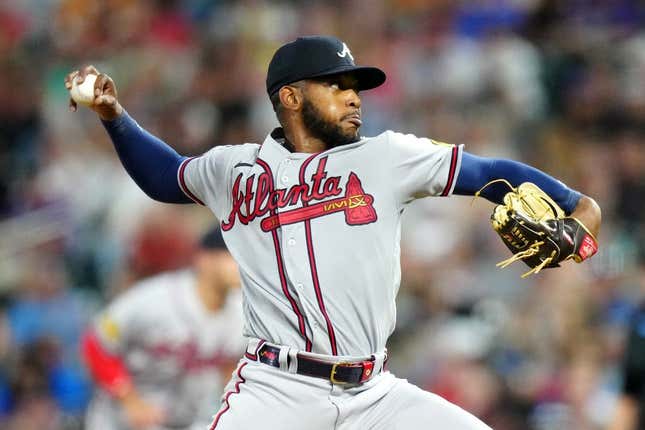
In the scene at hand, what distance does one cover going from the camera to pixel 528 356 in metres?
8.56

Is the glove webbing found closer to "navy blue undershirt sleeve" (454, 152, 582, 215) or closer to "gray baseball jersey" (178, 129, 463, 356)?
"navy blue undershirt sleeve" (454, 152, 582, 215)

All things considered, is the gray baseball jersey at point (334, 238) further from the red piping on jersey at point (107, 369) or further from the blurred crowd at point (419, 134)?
the blurred crowd at point (419, 134)

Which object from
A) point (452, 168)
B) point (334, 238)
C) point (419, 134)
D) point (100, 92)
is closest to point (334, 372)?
point (334, 238)

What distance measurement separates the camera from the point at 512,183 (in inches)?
184

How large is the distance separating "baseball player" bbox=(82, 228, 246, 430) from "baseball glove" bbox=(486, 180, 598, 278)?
8.88ft

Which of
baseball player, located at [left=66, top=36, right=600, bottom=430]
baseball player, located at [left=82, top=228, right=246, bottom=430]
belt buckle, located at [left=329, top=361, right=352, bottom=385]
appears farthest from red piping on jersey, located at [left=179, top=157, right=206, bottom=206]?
baseball player, located at [left=82, top=228, right=246, bottom=430]

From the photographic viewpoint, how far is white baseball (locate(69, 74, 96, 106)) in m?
5.06

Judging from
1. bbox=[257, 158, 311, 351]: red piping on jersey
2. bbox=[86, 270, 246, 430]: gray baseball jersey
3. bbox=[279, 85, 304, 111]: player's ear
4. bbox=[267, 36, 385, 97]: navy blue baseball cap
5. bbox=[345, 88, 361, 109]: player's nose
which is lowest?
bbox=[86, 270, 246, 430]: gray baseball jersey

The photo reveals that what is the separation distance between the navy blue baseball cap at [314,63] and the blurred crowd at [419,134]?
2.64 meters

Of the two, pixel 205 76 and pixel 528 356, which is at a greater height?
pixel 205 76

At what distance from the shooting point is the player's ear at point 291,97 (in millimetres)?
4973

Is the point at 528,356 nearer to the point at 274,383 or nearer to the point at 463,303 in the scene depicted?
the point at 463,303

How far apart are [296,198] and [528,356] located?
4.11 meters

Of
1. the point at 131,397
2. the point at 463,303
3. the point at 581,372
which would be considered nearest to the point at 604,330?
the point at 581,372
